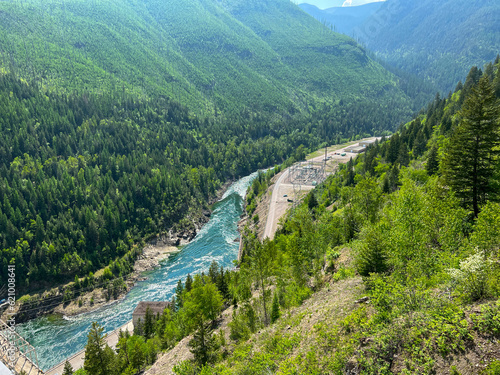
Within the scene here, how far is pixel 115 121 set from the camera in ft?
607

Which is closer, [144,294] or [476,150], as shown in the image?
[476,150]

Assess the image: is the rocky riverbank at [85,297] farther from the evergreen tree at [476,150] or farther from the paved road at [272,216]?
the evergreen tree at [476,150]

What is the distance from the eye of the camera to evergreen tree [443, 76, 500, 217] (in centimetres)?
2866

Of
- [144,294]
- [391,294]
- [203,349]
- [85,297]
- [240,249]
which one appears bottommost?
[144,294]

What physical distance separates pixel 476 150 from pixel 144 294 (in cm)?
8881

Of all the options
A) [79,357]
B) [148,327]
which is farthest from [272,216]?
[79,357]

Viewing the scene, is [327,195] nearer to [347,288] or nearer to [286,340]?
[347,288]

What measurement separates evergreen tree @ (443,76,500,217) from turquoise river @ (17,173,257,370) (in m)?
76.0

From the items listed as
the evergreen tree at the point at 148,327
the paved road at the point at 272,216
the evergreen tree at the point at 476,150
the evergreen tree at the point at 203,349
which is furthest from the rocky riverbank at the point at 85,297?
the evergreen tree at the point at 476,150

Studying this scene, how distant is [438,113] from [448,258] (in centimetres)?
9155

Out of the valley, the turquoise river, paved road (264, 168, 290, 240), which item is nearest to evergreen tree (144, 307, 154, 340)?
the valley

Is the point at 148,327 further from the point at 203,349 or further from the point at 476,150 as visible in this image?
the point at 476,150

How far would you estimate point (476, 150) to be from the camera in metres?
29.5

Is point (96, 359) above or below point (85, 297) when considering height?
above
